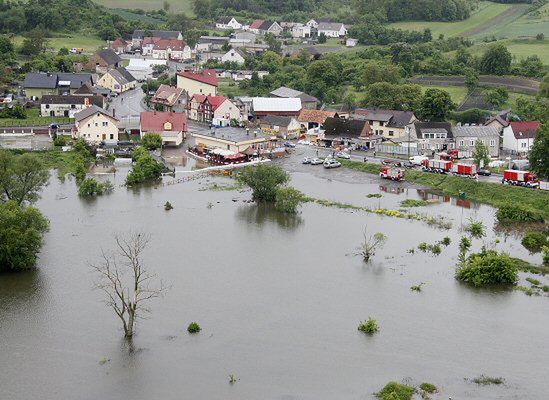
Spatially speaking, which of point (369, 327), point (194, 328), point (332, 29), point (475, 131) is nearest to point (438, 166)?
point (475, 131)

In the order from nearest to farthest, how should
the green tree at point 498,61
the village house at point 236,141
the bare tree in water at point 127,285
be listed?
the bare tree in water at point 127,285 → the village house at point 236,141 → the green tree at point 498,61

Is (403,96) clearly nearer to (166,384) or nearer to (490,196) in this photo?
(490,196)

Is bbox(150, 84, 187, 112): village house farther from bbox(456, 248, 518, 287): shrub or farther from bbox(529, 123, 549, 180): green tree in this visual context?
bbox(456, 248, 518, 287): shrub

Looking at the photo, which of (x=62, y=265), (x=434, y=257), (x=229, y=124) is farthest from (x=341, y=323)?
(x=229, y=124)

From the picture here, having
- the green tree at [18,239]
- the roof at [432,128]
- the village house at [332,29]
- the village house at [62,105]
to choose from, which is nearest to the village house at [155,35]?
the village house at [332,29]

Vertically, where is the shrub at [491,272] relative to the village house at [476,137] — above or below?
below

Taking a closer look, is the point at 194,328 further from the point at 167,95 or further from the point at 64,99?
the point at 167,95

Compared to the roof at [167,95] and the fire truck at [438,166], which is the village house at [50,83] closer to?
the roof at [167,95]
